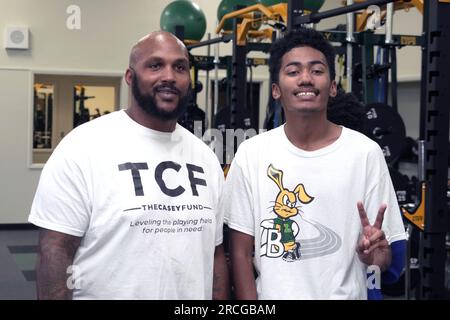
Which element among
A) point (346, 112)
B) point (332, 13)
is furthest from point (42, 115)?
point (346, 112)

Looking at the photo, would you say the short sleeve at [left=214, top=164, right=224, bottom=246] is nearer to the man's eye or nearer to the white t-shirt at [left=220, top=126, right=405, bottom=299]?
the white t-shirt at [left=220, top=126, right=405, bottom=299]

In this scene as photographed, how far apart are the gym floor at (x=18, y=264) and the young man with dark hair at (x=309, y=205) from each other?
11.9ft

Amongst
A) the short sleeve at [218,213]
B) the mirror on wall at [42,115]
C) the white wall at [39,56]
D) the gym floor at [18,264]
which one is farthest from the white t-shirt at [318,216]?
the mirror on wall at [42,115]

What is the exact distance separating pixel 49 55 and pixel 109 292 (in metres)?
6.75

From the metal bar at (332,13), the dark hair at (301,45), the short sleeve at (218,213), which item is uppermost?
the metal bar at (332,13)

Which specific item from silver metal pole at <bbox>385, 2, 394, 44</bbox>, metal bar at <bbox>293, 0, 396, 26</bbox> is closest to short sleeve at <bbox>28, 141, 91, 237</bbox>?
metal bar at <bbox>293, 0, 396, 26</bbox>

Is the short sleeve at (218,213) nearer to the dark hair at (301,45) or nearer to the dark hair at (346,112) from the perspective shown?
the dark hair at (301,45)

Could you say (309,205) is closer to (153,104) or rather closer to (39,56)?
(153,104)

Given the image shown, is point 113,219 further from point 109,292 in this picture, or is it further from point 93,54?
point 93,54

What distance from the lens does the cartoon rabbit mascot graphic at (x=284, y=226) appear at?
5.21 ft

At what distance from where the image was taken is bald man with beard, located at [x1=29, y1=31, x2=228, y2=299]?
5.02ft

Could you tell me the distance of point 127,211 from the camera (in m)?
1.54

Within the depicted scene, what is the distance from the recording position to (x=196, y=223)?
1.63 metres

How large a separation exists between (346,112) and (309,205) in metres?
0.73
